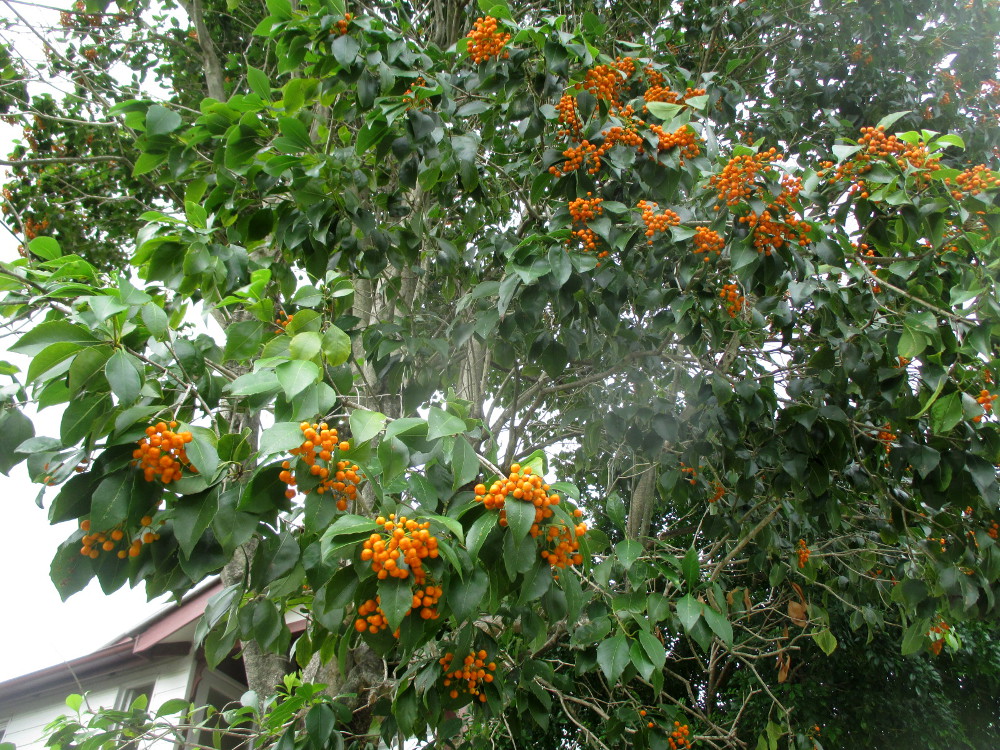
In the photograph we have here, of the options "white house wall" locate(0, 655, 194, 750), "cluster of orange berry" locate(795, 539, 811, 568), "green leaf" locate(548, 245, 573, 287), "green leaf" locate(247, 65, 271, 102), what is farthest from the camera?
"white house wall" locate(0, 655, 194, 750)

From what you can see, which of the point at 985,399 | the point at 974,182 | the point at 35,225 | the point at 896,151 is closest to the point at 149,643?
the point at 35,225

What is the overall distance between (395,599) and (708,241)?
1.69 meters

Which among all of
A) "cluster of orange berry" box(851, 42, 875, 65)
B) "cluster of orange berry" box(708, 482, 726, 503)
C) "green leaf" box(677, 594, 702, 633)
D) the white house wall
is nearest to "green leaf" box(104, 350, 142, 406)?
"green leaf" box(677, 594, 702, 633)

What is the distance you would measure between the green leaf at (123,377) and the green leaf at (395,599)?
585mm

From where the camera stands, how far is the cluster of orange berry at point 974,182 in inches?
85.1

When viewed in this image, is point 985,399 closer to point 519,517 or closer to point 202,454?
point 519,517

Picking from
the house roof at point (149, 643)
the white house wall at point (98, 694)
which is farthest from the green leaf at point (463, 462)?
the white house wall at point (98, 694)

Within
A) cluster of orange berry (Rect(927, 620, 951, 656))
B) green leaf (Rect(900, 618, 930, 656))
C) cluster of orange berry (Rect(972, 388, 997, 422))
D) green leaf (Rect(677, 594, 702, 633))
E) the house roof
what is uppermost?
cluster of orange berry (Rect(972, 388, 997, 422))

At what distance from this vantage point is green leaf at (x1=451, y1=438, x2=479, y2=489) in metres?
1.41

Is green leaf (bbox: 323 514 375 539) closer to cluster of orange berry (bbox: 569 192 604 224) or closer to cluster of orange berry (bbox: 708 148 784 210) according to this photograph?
cluster of orange berry (bbox: 569 192 604 224)

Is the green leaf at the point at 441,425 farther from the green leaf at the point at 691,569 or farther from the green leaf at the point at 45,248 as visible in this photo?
the green leaf at the point at 691,569

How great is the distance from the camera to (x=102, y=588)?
1.34m

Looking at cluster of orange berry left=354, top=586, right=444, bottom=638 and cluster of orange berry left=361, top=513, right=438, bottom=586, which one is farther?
cluster of orange berry left=354, top=586, right=444, bottom=638

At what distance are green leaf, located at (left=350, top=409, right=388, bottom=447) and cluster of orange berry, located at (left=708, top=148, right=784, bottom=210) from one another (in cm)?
152
